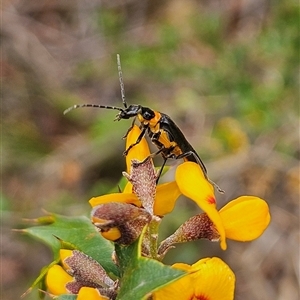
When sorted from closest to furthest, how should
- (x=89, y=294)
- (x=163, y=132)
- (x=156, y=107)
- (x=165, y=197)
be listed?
(x=89, y=294)
(x=165, y=197)
(x=163, y=132)
(x=156, y=107)

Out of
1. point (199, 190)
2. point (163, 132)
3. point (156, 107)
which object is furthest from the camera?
point (156, 107)

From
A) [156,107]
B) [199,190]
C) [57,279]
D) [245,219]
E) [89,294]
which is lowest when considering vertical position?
[156,107]

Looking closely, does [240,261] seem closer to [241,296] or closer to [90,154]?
[241,296]

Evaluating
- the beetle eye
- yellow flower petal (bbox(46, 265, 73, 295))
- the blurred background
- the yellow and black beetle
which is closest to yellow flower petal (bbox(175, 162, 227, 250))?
the yellow and black beetle

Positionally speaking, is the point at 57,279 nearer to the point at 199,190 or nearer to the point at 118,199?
the point at 118,199

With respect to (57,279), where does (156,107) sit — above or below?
below

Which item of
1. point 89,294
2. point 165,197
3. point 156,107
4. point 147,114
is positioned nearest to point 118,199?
Answer: point 165,197

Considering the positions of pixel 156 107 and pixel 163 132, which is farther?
pixel 156 107
